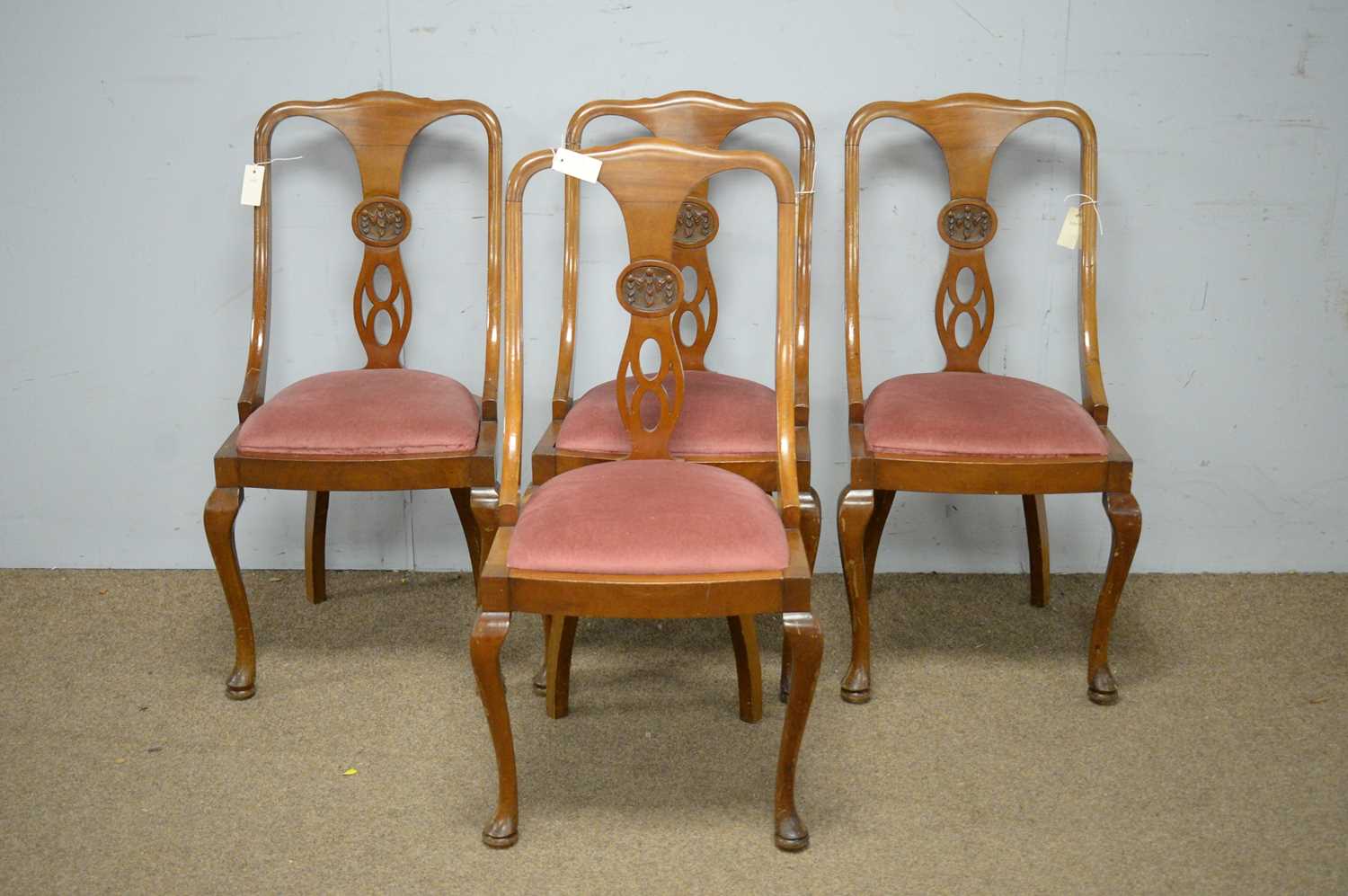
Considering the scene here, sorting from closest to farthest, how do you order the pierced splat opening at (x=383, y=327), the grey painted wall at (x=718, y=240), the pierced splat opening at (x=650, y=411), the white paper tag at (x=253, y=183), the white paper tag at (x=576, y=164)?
the white paper tag at (x=576, y=164), the pierced splat opening at (x=650, y=411), the white paper tag at (x=253, y=183), the grey painted wall at (x=718, y=240), the pierced splat opening at (x=383, y=327)

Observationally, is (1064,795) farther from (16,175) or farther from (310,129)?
(16,175)

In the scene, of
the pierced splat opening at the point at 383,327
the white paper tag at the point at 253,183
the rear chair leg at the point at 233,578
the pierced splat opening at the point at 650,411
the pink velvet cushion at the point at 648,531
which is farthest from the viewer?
the pierced splat opening at the point at 383,327

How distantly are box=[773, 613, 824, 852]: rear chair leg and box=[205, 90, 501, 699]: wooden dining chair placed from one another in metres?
0.70

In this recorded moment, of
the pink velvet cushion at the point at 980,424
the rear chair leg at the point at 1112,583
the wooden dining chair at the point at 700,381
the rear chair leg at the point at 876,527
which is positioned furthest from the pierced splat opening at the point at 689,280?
the rear chair leg at the point at 1112,583

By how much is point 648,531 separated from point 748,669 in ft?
1.81

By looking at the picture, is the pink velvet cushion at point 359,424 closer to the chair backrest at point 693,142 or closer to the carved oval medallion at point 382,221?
the chair backrest at point 693,142

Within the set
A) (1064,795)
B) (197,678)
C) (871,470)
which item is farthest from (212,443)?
(1064,795)

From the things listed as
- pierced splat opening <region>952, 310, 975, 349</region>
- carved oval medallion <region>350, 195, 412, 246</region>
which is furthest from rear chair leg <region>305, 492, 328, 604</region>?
pierced splat opening <region>952, 310, 975, 349</region>

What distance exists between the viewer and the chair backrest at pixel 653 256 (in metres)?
2.09

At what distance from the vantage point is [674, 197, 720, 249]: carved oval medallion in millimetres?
2627

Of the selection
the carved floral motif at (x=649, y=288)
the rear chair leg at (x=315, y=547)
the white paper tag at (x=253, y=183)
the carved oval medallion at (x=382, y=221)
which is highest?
the white paper tag at (x=253, y=183)

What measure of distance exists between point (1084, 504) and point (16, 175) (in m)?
2.49

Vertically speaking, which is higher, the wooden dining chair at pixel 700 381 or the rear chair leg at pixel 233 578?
the wooden dining chair at pixel 700 381

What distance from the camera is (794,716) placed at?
203 cm
